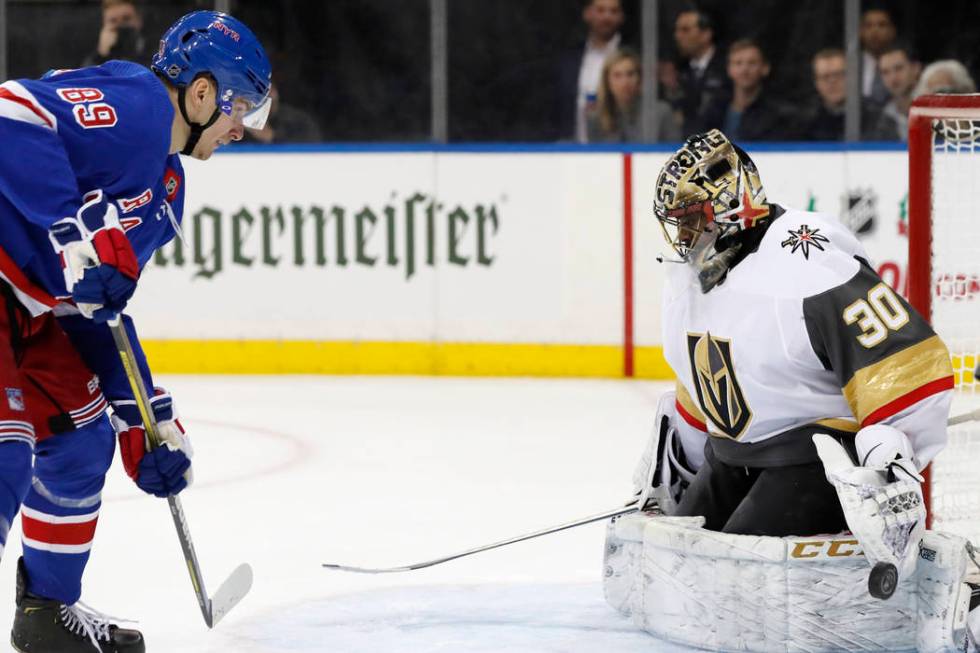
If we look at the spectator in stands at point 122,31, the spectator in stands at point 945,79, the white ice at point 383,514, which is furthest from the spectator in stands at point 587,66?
the spectator in stands at point 122,31

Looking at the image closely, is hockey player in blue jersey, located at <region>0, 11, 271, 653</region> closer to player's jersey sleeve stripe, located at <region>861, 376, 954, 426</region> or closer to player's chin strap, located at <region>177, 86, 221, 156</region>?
player's chin strap, located at <region>177, 86, 221, 156</region>

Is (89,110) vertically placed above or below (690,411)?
above

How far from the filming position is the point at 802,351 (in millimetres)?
2576

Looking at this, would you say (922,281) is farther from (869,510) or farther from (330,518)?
(330,518)

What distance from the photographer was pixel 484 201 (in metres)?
6.09

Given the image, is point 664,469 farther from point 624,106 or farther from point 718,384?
point 624,106

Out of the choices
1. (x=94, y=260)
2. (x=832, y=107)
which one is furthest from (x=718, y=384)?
(x=832, y=107)

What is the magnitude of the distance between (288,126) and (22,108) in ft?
12.9

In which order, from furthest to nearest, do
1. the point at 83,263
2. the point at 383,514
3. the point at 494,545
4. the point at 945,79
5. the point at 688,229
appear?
the point at 945,79 < the point at 383,514 < the point at 494,545 < the point at 688,229 < the point at 83,263

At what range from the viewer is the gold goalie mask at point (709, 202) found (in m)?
2.65

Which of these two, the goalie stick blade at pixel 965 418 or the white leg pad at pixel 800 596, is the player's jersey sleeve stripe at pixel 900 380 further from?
the goalie stick blade at pixel 965 418

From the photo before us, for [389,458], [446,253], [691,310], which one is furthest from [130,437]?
[446,253]

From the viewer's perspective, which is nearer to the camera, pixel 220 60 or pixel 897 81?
pixel 220 60

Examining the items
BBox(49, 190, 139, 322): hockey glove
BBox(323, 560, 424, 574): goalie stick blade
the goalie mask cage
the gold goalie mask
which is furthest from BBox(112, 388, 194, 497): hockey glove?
the goalie mask cage
